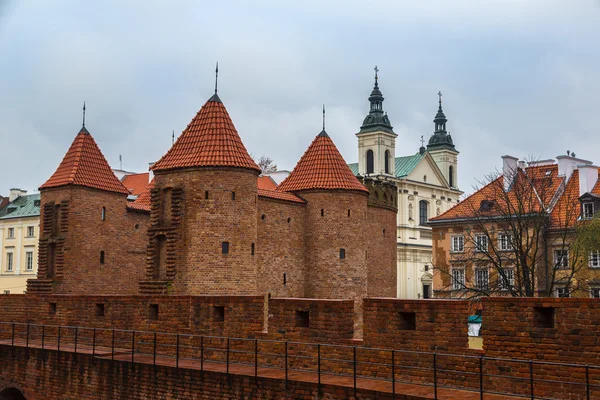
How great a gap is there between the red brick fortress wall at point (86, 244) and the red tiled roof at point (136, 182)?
2332 centimetres

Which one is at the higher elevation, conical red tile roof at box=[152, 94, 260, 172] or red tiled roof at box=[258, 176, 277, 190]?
red tiled roof at box=[258, 176, 277, 190]

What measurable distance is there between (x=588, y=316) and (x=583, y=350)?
505 millimetres

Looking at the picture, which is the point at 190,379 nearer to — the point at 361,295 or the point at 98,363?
the point at 98,363

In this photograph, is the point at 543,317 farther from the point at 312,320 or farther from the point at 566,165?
the point at 566,165

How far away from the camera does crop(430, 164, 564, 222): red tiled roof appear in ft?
109

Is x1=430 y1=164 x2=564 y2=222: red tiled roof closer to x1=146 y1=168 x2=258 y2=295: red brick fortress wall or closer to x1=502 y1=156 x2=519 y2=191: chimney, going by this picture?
x1=502 y1=156 x2=519 y2=191: chimney

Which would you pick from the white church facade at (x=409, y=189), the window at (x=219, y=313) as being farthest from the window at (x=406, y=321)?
the white church facade at (x=409, y=189)

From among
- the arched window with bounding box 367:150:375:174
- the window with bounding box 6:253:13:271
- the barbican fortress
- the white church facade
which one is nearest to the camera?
the barbican fortress

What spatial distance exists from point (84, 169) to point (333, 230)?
8.86 meters

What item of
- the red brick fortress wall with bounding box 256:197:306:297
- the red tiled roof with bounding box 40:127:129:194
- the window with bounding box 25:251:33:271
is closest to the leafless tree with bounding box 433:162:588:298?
the red brick fortress wall with bounding box 256:197:306:297

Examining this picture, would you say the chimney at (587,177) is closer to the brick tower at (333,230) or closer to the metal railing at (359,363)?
the brick tower at (333,230)

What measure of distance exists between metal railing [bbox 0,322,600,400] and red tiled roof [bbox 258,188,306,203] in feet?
26.4

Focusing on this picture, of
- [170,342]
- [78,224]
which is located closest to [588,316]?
[170,342]

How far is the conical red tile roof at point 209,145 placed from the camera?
75.5 ft
